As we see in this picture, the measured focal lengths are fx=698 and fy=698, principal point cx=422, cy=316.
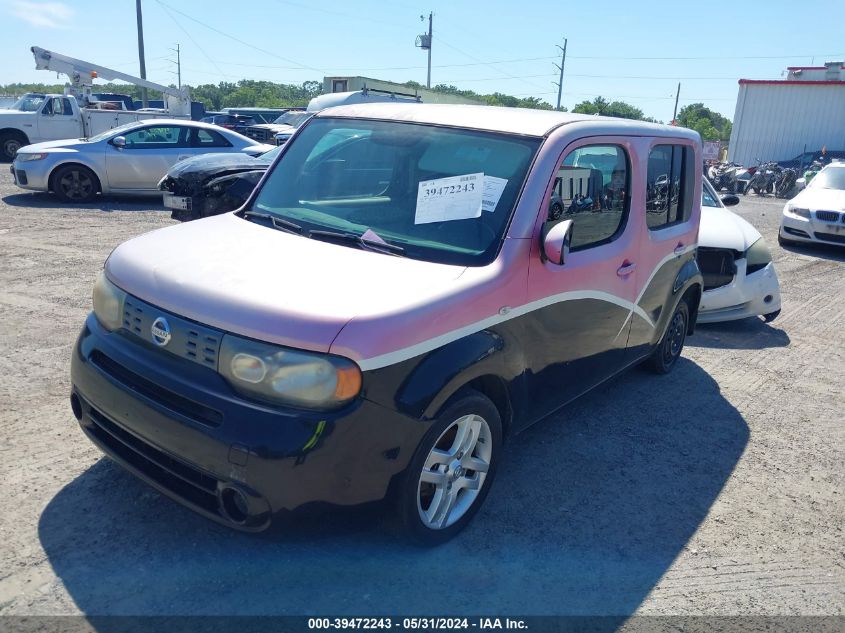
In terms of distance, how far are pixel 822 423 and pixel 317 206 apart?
12.7 ft

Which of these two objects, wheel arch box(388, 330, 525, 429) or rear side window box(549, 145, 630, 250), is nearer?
wheel arch box(388, 330, 525, 429)

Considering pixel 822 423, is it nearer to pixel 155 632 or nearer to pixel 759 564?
pixel 759 564

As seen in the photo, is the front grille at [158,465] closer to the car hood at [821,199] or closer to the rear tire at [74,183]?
the rear tire at [74,183]

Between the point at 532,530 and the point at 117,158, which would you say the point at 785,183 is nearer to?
the point at 117,158

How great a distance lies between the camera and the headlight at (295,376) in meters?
2.56

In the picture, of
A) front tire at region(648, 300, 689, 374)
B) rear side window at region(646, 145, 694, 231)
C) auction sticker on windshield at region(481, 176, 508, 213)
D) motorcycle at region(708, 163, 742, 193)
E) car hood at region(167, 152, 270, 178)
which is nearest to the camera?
auction sticker on windshield at region(481, 176, 508, 213)

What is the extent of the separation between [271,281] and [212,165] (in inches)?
260

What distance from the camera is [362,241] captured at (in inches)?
131

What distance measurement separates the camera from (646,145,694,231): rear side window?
457 cm

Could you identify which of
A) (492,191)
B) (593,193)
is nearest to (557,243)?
(492,191)

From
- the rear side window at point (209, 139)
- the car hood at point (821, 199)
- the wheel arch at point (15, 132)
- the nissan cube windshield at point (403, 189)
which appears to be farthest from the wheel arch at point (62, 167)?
the car hood at point (821, 199)

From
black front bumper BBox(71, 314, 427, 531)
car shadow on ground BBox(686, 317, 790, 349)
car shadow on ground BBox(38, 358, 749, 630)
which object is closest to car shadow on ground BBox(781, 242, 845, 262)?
car shadow on ground BBox(686, 317, 790, 349)

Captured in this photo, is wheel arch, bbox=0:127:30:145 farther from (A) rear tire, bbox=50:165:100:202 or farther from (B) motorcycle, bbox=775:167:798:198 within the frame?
(B) motorcycle, bbox=775:167:798:198

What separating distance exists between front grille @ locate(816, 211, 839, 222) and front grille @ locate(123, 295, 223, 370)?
12.5 metres
